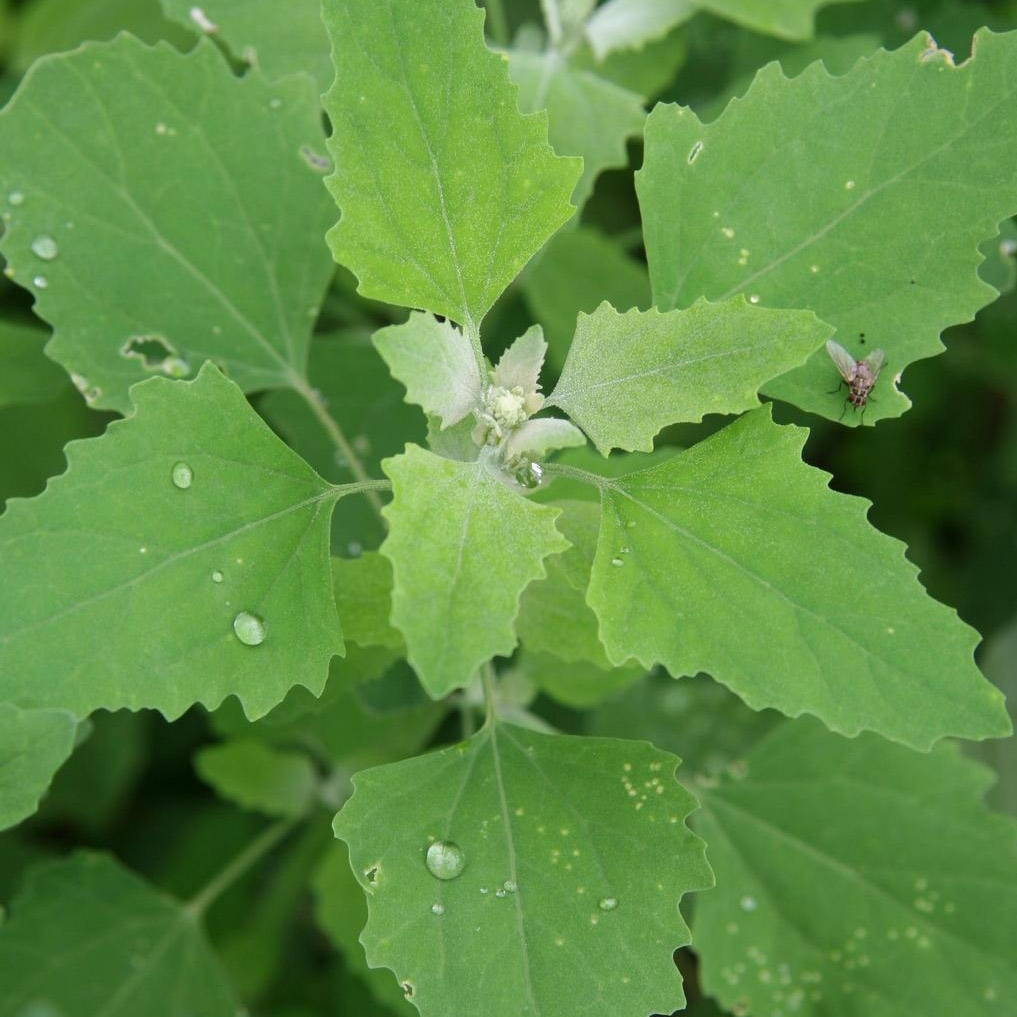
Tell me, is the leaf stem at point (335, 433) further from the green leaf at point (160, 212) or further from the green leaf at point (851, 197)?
the green leaf at point (851, 197)

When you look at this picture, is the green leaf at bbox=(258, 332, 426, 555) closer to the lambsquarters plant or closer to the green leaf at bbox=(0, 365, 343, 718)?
the lambsquarters plant

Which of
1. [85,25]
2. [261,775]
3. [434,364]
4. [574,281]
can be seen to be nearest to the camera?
[434,364]

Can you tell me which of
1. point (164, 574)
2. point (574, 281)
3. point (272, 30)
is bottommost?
point (574, 281)

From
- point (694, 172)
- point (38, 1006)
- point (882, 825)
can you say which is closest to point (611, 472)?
point (694, 172)

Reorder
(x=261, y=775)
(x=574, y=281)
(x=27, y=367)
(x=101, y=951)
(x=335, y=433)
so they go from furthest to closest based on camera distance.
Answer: (x=574, y=281) < (x=261, y=775) < (x=101, y=951) < (x=27, y=367) < (x=335, y=433)

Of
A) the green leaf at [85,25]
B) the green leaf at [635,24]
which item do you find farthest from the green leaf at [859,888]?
the green leaf at [85,25]

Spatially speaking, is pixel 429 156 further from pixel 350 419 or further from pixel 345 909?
pixel 345 909

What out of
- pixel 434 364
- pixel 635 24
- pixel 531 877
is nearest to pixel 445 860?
pixel 531 877
